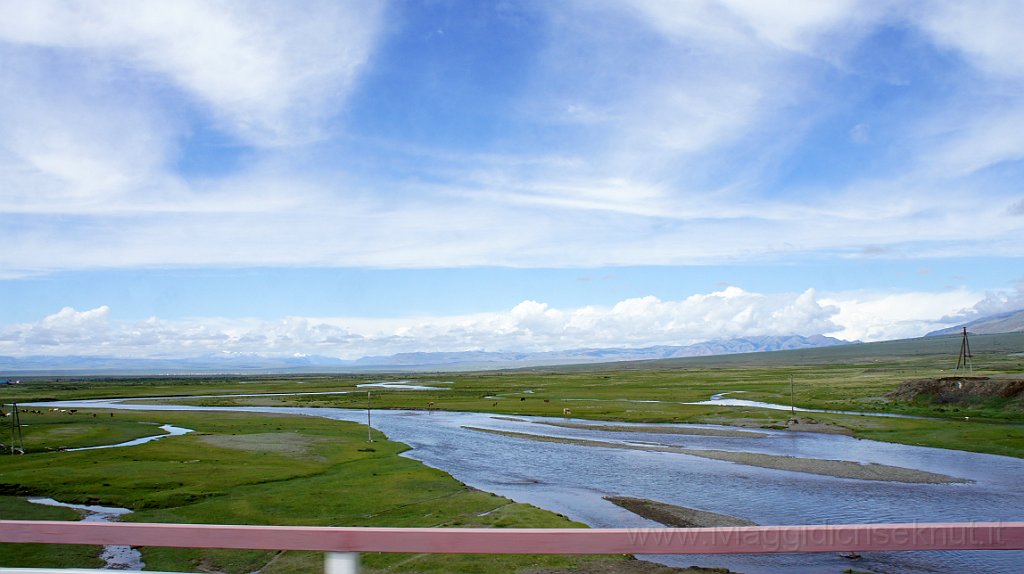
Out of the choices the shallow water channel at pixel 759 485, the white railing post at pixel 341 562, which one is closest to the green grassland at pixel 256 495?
the shallow water channel at pixel 759 485

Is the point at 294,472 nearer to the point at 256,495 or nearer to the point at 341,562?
the point at 256,495

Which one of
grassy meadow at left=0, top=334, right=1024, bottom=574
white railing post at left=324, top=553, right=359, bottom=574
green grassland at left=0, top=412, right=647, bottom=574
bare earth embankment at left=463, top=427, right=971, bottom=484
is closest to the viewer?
white railing post at left=324, top=553, right=359, bottom=574

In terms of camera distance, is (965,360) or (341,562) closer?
(341,562)

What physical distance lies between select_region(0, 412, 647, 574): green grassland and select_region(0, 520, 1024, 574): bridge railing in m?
10.3

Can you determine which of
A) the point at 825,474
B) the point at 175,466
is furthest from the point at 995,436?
the point at 175,466

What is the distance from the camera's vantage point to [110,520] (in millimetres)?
25844

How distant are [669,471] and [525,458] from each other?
31.2 ft

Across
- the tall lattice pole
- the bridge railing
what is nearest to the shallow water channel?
the bridge railing

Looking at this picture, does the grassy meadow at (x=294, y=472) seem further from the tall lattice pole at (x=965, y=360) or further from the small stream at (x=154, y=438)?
the tall lattice pole at (x=965, y=360)

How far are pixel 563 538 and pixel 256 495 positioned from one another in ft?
94.3

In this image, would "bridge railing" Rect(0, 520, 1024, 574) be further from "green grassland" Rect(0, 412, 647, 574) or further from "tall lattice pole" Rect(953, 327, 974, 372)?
"tall lattice pole" Rect(953, 327, 974, 372)

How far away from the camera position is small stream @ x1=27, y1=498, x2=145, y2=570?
62.3ft

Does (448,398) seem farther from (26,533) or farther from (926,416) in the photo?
(26,533)

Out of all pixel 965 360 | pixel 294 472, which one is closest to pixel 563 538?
pixel 294 472
